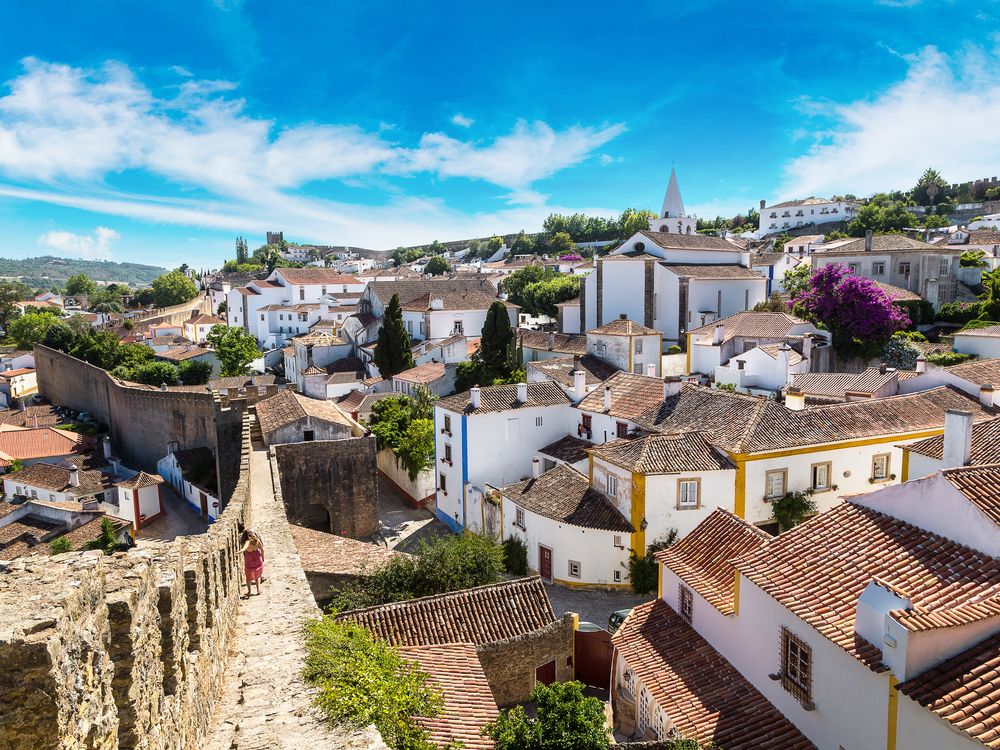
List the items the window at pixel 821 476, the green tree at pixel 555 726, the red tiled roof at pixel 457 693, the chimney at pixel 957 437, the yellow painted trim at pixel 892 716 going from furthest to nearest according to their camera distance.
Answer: the window at pixel 821 476 → the chimney at pixel 957 437 → the red tiled roof at pixel 457 693 → the green tree at pixel 555 726 → the yellow painted trim at pixel 892 716

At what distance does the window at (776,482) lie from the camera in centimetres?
1731

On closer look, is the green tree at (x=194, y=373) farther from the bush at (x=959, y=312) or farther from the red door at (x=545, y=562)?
the bush at (x=959, y=312)

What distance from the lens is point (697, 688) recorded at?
1028 centimetres

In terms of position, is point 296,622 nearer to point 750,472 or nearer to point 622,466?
point 622,466

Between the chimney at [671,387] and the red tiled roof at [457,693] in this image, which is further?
the chimney at [671,387]

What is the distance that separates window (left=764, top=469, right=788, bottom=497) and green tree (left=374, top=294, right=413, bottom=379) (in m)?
23.7

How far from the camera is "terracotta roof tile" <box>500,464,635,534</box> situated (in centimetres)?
1719

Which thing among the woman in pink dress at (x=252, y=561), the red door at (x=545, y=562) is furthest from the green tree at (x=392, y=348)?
the woman in pink dress at (x=252, y=561)

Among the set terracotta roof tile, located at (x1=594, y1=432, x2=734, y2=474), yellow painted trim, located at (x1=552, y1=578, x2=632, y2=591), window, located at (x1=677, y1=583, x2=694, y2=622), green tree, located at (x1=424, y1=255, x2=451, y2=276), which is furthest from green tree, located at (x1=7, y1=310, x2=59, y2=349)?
window, located at (x1=677, y1=583, x2=694, y2=622)

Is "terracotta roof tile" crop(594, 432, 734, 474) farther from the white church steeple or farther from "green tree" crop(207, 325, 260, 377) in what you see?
the white church steeple

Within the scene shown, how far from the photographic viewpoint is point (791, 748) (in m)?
8.86

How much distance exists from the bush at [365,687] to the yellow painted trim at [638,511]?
8.47m

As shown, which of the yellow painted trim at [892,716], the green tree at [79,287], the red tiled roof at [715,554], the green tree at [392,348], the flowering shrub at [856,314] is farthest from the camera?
the green tree at [79,287]

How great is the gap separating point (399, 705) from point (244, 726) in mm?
2038
